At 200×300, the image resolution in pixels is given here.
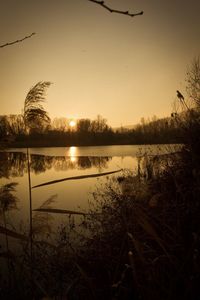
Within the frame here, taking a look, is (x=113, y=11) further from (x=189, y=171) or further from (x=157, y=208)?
(x=157, y=208)

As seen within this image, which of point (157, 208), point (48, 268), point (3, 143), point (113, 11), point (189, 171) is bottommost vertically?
point (48, 268)

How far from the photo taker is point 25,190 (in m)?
13.2

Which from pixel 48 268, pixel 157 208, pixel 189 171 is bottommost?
pixel 48 268

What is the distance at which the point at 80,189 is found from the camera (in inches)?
511

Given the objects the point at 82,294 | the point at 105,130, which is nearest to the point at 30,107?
the point at 82,294

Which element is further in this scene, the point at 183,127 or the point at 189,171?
the point at 183,127

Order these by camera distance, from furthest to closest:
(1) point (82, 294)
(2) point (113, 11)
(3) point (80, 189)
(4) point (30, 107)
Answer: (3) point (80, 189) < (1) point (82, 294) < (4) point (30, 107) < (2) point (113, 11)

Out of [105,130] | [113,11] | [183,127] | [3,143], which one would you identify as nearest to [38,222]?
[3,143]

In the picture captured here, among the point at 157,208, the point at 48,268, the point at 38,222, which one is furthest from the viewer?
the point at 157,208

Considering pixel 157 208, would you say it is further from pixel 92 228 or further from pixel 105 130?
pixel 105 130

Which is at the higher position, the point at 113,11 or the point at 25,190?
the point at 113,11

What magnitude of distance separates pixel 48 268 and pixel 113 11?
4.93 metres

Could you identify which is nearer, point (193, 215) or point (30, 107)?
point (30, 107)

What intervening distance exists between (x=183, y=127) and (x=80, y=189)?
8239 mm
